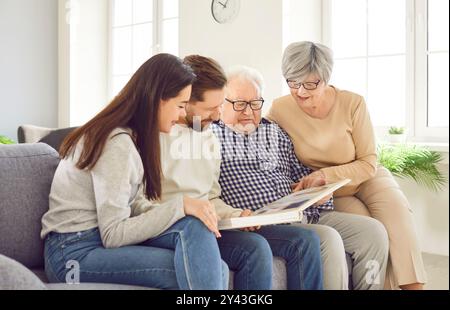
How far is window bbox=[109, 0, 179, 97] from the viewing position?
161 inches

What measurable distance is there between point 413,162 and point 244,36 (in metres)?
1.22

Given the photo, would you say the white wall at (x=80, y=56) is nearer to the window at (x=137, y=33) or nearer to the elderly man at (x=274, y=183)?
the window at (x=137, y=33)

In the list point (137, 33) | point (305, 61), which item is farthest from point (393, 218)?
point (137, 33)

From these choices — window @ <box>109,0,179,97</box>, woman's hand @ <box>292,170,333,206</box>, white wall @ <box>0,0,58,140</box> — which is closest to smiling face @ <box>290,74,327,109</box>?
woman's hand @ <box>292,170,333,206</box>

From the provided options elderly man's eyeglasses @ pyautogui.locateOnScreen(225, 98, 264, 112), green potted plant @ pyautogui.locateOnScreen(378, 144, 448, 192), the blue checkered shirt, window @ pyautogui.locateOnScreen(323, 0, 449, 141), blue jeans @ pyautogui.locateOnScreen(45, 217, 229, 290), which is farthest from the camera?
window @ pyautogui.locateOnScreen(323, 0, 449, 141)

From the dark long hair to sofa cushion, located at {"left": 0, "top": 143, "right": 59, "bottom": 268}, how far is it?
0.40 feet

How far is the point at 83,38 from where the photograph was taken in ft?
14.9

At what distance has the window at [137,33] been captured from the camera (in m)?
4.10

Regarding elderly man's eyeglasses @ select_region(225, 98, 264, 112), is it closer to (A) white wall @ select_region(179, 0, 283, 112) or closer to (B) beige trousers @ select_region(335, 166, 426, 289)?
(B) beige trousers @ select_region(335, 166, 426, 289)

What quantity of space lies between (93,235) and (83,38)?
11.5 feet
